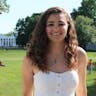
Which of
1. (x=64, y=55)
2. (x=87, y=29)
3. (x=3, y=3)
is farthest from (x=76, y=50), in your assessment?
(x=87, y=29)

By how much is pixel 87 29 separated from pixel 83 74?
322 feet

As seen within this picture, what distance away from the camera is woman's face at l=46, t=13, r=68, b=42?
347 centimetres

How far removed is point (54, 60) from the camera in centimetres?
357

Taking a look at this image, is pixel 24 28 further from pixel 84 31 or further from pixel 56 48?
pixel 56 48

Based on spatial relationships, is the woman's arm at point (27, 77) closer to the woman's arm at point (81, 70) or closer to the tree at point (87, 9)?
the woman's arm at point (81, 70)

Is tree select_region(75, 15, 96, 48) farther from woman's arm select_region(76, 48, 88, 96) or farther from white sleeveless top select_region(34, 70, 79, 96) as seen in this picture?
white sleeveless top select_region(34, 70, 79, 96)

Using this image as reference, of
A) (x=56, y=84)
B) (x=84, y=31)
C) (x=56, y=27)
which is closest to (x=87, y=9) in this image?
(x=84, y=31)

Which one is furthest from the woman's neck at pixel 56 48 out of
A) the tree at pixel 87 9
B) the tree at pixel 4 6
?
the tree at pixel 87 9

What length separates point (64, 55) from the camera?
11.7 ft

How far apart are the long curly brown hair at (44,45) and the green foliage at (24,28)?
11904 cm

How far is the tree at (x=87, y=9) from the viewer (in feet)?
337

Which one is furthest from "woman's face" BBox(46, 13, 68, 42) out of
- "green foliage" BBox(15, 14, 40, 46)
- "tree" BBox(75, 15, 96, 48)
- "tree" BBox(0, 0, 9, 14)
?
"green foliage" BBox(15, 14, 40, 46)

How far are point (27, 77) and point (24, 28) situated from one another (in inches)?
4948

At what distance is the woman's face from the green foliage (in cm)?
11914
